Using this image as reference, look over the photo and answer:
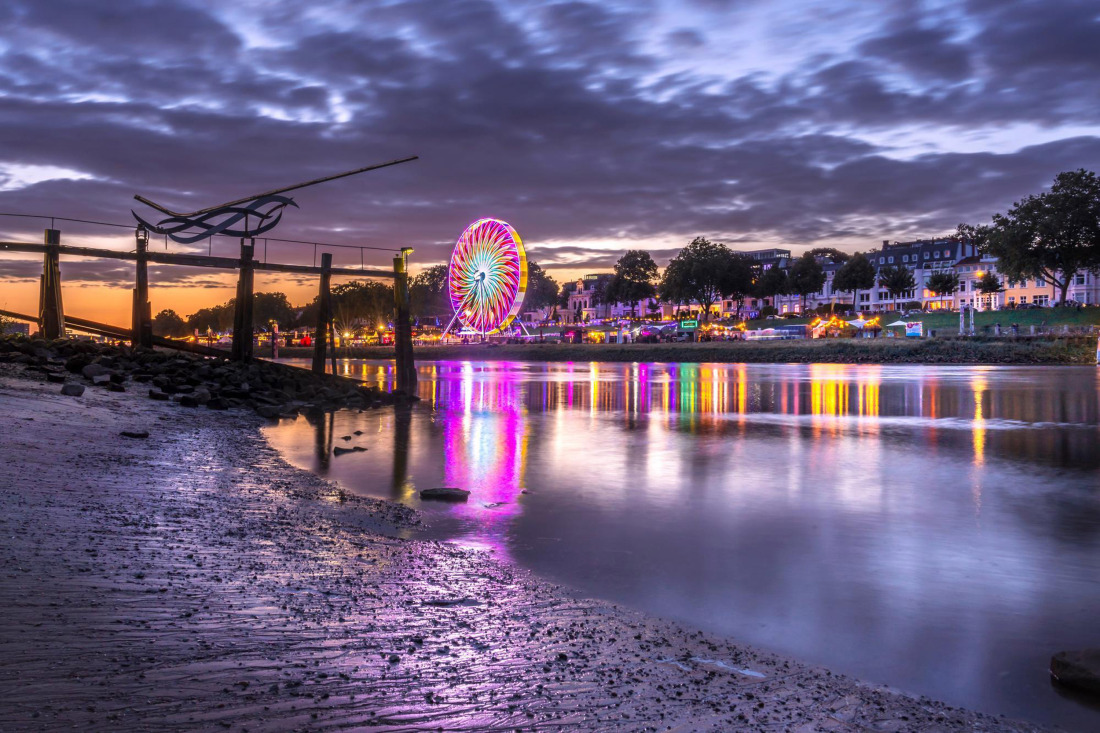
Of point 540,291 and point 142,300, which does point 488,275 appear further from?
point 540,291

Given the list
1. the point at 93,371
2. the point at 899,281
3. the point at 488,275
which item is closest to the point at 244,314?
the point at 93,371

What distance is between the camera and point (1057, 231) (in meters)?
90.9

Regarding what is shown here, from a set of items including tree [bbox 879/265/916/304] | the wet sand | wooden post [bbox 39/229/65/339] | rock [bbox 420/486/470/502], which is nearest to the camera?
the wet sand

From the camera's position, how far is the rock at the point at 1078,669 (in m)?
5.24

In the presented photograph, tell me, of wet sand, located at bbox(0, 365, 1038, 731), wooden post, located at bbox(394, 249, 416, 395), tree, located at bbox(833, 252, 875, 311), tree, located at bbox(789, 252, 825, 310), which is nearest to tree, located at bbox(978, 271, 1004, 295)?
tree, located at bbox(833, 252, 875, 311)

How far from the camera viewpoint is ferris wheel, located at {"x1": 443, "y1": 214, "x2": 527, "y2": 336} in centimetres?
7931

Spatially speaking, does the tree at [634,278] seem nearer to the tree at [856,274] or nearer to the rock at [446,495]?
the tree at [856,274]

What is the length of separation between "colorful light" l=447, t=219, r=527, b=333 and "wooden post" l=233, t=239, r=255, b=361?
1869 inches

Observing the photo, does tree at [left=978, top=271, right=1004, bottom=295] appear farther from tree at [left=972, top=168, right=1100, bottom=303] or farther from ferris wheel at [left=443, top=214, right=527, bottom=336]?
ferris wheel at [left=443, top=214, right=527, bottom=336]

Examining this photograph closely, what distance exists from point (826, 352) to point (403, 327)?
64.1 m

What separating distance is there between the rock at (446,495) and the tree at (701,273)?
121m

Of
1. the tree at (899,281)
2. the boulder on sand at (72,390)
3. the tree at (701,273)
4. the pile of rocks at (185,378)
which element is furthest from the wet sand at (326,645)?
the tree at (899,281)

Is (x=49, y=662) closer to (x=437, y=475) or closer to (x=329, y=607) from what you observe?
(x=329, y=607)

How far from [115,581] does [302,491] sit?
20.5 feet
